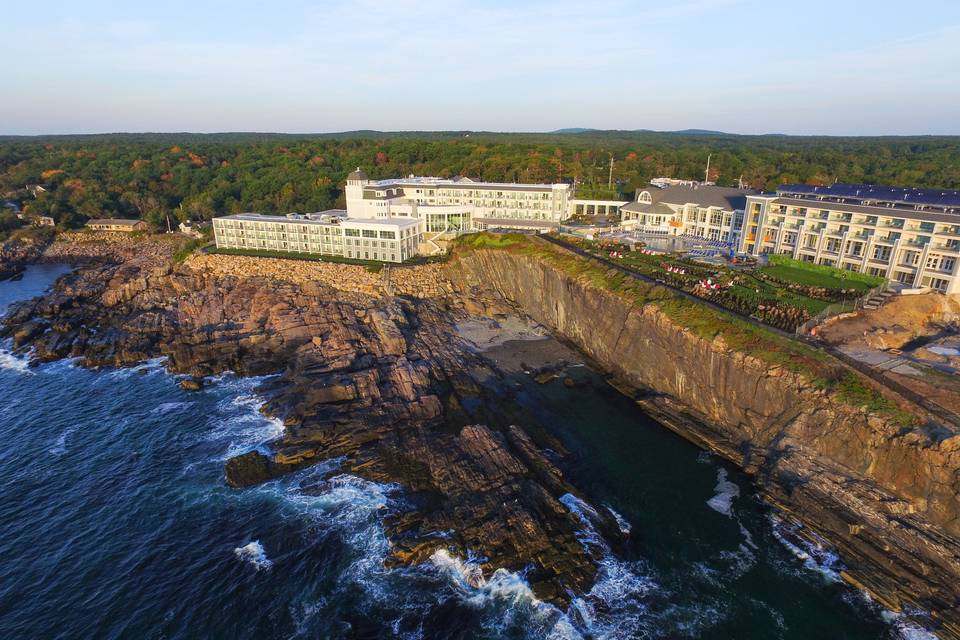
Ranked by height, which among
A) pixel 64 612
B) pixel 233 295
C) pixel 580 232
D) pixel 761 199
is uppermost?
pixel 761 199

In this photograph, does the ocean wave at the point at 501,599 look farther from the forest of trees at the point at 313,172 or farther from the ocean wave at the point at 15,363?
the forest of trees at the point at 313,172

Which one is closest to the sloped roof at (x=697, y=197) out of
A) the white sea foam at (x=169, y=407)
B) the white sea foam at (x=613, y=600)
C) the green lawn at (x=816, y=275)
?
the green lawn at (x=816, y=275)

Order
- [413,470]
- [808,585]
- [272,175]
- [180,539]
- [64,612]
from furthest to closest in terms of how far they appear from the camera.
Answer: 1. [272,175]
2. [413,470]
3. [180,539]
4. [808,585]
5. [64,612]

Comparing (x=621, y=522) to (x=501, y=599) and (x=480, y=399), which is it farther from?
(x=480, y=399)

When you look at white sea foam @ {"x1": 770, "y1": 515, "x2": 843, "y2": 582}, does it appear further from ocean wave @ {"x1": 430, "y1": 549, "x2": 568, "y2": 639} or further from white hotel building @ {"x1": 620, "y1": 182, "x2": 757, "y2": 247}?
white hotel building @ {"x1": 620, "y1": 182, "x2": 757, "y2": 247}

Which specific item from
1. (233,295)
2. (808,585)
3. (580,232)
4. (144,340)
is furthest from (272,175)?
(808,585)

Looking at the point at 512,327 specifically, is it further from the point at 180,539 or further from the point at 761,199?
the point at 180,539

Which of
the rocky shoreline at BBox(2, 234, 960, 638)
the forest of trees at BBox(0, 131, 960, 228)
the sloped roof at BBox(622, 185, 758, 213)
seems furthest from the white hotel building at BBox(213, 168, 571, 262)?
the forest of trees at BBox(0, 131, 960, 228)
